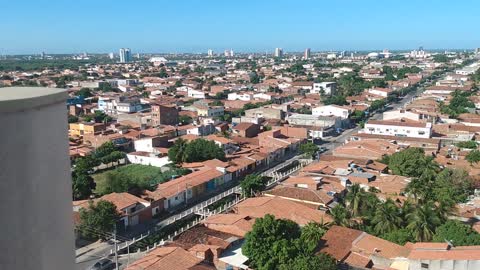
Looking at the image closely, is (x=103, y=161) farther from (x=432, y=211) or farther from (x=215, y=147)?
(x=432, y=211)

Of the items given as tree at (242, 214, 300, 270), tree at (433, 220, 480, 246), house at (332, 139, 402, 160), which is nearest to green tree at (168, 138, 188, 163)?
house at (332, 139, 402, 160)

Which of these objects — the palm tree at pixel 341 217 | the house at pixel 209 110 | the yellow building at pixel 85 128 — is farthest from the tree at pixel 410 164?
the house at pixel 209 110

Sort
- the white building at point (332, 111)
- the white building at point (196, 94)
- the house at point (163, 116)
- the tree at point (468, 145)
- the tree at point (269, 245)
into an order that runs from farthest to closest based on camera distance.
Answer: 1. the white building at point (196, 94)
2. the white building at point (332, 111)
3. the house at point (163, 116)
4. the tree at point (468, 145)
5. the tree at point (269, 245)

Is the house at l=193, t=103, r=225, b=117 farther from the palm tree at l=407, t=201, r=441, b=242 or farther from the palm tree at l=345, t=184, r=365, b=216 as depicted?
the palm tree at l=407, t=201, r=441, b=242

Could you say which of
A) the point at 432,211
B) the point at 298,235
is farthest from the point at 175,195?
the point at 432,211

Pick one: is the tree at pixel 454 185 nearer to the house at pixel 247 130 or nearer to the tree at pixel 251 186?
the tree at pixel 251 186

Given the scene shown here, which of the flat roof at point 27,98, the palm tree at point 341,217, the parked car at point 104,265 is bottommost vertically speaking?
the parked car at point 104,265

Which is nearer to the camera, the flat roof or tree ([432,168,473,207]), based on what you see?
the flat roof
